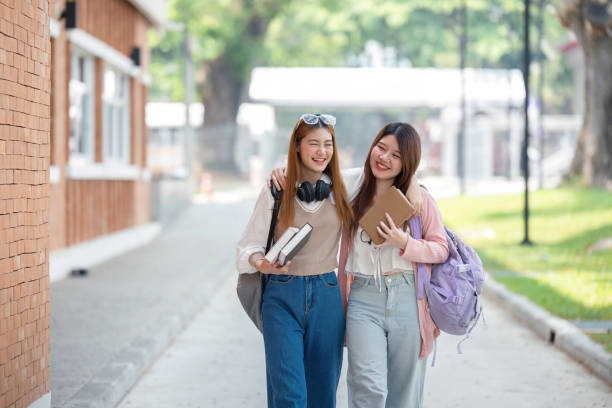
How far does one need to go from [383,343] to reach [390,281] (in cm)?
29

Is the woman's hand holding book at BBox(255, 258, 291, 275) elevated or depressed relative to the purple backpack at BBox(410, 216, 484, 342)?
elevated

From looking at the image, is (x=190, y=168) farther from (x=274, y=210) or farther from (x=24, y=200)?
(x=274, y=210)

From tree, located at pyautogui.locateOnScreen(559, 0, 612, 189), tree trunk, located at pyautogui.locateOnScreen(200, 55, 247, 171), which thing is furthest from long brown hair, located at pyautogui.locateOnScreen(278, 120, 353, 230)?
tree trunk, located at pyautogui.locateOnScreen(200, 55, 247, 171)

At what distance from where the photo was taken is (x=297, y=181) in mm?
4395

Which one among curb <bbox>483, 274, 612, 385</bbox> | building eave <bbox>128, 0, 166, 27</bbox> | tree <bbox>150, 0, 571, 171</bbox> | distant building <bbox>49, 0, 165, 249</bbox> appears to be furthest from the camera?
tree <bbox>150, 0, 571, 171</bbox>

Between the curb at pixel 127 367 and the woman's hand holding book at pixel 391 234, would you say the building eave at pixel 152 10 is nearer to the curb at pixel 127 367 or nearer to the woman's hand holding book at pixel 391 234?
the curb at pixel 127 367

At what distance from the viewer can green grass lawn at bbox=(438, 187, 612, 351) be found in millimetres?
Result: 9664

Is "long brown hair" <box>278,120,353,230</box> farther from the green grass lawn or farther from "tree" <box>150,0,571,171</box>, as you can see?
"tree" <box>150,0,571,171</box>

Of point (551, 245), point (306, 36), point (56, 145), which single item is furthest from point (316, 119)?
point (306, 36)

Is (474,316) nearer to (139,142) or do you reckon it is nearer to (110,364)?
(110,364)

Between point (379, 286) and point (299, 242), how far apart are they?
50 centimetres

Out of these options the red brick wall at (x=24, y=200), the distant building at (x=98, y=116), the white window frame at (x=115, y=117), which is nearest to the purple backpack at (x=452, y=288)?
the red brick wall at (x=24, y=200)

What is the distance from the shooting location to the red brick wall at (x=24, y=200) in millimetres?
4633

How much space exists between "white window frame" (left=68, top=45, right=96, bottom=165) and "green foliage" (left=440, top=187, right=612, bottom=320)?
6.27 meters
